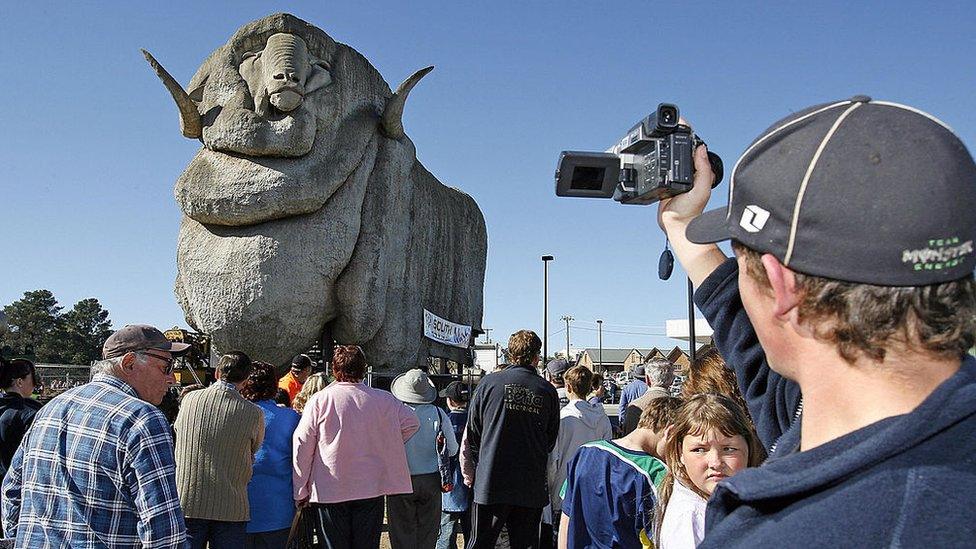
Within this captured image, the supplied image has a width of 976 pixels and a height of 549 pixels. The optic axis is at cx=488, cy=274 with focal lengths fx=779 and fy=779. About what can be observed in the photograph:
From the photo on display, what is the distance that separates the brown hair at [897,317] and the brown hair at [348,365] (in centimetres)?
460

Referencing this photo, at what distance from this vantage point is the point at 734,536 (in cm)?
106

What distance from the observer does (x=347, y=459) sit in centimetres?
529

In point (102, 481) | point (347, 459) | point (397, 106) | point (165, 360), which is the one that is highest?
point (397, 106)

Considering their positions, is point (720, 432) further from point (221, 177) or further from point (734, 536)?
point (221, 177)

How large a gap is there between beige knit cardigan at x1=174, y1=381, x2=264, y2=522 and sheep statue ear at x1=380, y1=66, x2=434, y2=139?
812cm

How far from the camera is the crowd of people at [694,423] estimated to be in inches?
40.1

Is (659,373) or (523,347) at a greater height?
(523,347)

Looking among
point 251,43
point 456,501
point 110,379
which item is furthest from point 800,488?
point 251,43

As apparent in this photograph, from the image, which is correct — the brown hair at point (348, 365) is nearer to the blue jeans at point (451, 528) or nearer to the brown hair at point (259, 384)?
the brown hair at point (259, 384)

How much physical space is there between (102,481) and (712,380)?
9.08 feet

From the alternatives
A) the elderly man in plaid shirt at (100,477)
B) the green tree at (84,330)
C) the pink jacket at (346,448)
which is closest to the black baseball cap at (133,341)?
the elderly man in plaid shirt at (100,477)

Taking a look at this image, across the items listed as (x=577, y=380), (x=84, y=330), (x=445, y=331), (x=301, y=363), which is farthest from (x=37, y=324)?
(x=577, y=380)

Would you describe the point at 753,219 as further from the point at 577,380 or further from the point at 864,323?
the point at 577,380

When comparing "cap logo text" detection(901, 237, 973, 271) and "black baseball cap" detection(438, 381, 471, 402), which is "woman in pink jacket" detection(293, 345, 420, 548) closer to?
"black baseball cap" detection(438, 381, 471, 402)
